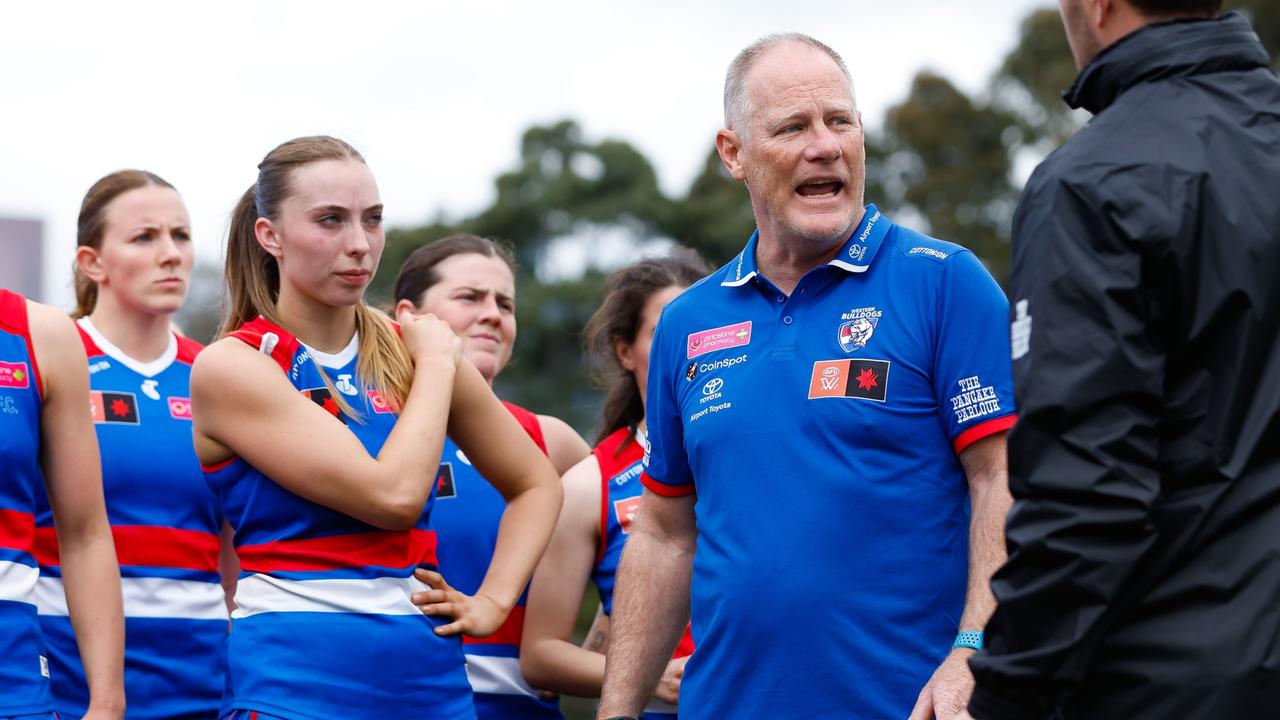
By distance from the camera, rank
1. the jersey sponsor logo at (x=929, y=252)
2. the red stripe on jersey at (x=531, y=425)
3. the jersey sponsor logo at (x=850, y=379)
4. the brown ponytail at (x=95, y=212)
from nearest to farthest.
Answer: the jersey sponsor logo at (x=850, y=379)
the jersey sponsor logo at (x=929, y=252)
the red stripe on jersey at (x=531, y=425)
the brown ponytail at (x=95, y=212)

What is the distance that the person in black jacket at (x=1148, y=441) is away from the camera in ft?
7.41

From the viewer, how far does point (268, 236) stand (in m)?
4.07

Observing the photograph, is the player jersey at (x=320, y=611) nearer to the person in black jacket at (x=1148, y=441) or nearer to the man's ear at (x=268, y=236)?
the man's ear at (x=268, y=236)

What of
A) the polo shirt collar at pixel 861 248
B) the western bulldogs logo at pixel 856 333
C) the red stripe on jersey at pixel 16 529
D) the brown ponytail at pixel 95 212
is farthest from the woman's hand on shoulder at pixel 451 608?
the brown ponytail at pixel 95 212

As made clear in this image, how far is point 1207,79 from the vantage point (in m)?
2.46

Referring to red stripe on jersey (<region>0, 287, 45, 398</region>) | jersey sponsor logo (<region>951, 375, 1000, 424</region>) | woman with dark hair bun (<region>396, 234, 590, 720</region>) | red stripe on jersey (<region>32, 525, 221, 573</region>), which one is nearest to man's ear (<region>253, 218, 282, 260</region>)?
red stripe on jersey (<region>0, 287, 45, 398</region>)

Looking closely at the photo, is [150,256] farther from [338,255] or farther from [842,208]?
[842,208]

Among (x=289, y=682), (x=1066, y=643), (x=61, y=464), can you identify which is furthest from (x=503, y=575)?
(x=1066, y=643)

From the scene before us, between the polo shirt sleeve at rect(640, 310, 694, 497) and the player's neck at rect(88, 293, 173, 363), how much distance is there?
2366mm

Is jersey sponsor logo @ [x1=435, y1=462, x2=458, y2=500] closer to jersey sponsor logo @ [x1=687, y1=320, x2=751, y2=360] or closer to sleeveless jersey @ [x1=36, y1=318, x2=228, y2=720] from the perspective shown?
sleeveless jersey @ [x1=36, y1=318, x2=228, y2=720]

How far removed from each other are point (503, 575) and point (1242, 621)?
2342 mm

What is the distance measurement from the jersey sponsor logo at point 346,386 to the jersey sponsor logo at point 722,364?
3.08 ft

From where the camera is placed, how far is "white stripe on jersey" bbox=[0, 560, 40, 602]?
3.67 meters

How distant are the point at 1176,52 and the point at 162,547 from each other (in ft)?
12.4
